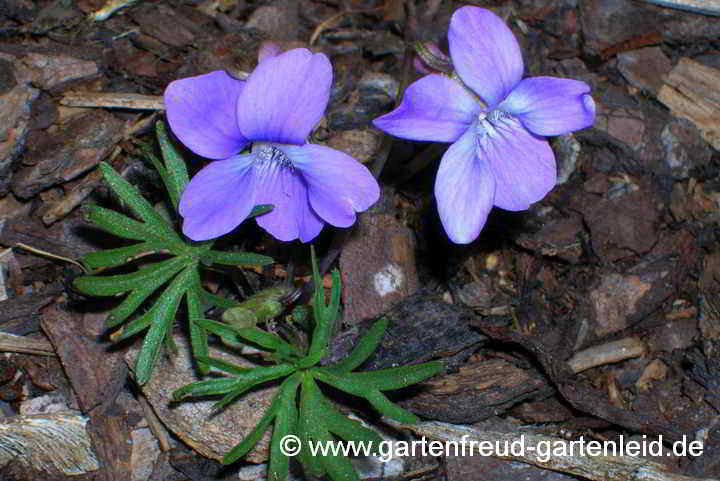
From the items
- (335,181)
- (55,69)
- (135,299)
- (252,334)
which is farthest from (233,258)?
(55,69)

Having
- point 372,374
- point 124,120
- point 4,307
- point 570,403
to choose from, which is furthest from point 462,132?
point 4,307

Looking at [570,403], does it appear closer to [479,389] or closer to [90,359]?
[479,389]

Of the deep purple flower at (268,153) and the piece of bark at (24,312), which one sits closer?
the deep purple flower at (268,153)

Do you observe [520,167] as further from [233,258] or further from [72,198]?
[72,198]

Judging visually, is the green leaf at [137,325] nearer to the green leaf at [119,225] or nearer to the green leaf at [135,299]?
the green leaf at [135,299]

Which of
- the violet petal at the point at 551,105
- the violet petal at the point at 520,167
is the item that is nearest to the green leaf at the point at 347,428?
the violet petal at the point at 520,167

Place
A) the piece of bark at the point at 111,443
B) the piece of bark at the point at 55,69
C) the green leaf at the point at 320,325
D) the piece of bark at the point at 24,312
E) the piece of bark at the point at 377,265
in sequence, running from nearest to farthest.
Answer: the green leaf at the point at 320,325 → the piece of bark at the point at 111,443 → the piece of bark at the point at 24,312 → the piece of bark at the point at 377,265 → the piece of bark at the point at 55,69
